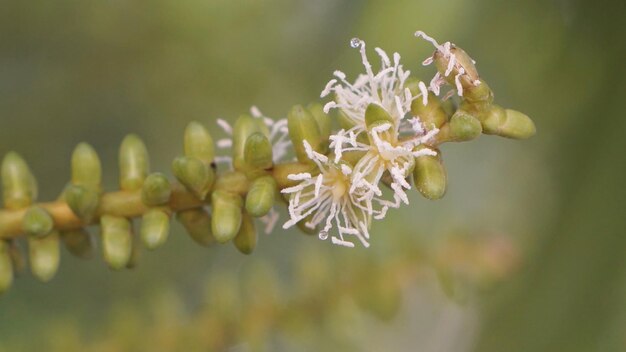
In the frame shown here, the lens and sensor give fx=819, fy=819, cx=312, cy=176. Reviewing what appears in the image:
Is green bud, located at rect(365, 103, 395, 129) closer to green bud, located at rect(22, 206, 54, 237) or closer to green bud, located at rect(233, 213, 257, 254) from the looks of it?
green bud, located at rect(233, 213, 257, 254)

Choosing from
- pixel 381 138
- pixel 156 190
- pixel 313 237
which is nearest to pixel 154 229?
pixel 156 190

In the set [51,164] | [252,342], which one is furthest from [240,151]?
[51,164]

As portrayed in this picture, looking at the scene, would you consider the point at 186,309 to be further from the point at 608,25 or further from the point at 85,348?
the point at 608,25

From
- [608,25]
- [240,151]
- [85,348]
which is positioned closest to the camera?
→ [240,151]

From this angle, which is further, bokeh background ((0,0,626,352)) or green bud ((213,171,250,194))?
bokeh background ((0,0,626,352))

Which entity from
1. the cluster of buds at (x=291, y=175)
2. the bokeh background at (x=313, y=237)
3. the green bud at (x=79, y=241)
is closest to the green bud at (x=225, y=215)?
the cluster of buds at (x=291, y=175)

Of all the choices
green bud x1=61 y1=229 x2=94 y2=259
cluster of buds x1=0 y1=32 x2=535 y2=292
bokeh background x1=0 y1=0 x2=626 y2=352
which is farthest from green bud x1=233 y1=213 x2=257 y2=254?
bokeh background x1=0 y1=0 x2=626 y2=352
